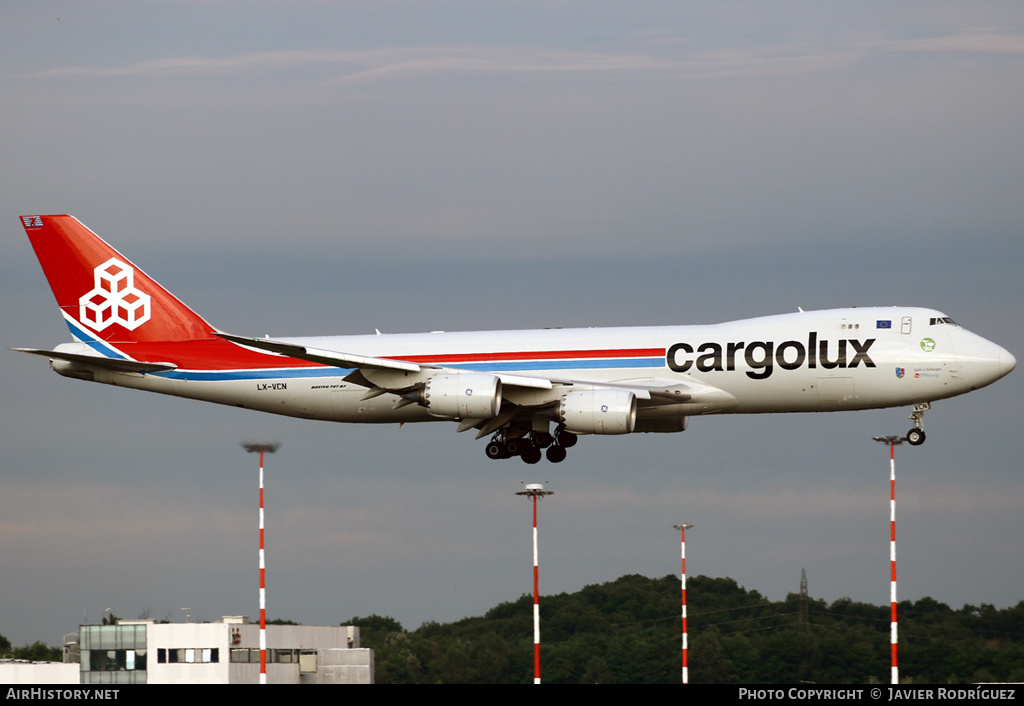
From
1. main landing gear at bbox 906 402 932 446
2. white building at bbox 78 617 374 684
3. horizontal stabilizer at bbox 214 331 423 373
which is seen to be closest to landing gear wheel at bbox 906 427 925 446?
main landing gear at bbox 906 402 932 446

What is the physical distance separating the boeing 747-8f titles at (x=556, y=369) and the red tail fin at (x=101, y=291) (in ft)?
0.34

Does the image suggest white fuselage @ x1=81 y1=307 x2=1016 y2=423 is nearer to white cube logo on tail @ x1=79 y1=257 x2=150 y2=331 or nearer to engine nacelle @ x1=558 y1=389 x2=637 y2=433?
engine nacelle @ x1=558 y1=389 x2=637 y2=433

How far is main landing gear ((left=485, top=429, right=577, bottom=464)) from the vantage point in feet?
212

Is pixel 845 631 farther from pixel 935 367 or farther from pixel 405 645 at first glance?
pixel 935 367

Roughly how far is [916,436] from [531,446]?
16239 millimetres

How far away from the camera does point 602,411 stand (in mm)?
58500

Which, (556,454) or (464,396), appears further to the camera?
(556,454)

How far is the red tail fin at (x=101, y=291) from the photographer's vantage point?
68.9m

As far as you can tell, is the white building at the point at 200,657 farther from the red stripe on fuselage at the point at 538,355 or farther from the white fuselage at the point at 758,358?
the red stripe on fuselage at the point at 538,355

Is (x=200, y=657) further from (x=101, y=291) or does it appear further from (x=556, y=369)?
(x=556, y=369)

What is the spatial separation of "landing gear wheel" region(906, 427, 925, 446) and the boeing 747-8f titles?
6cm

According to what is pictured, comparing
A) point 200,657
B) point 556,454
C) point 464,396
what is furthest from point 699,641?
point 464,396

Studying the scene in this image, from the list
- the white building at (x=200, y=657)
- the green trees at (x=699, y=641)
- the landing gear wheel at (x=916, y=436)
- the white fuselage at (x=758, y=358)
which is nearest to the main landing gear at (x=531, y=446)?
the white fuselage at (x=758, y=358)
